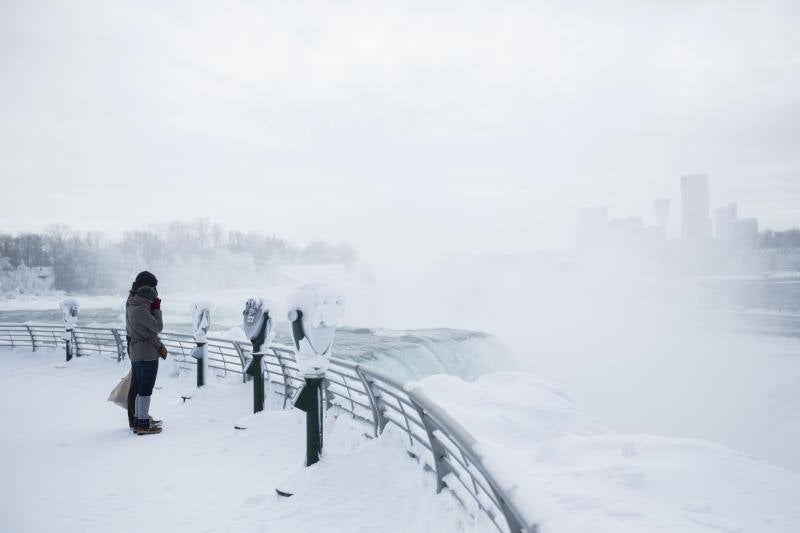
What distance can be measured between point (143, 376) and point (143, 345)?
40 centimetres

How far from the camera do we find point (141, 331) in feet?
23.2

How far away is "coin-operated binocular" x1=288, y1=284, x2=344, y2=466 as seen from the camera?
541 cm

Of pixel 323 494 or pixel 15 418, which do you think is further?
pixel 15 418

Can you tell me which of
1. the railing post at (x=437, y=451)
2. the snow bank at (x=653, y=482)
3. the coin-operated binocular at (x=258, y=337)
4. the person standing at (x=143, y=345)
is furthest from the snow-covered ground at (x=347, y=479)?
the coin-operated binocular at (x=258, y=337)

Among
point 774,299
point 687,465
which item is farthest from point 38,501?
point 774,299

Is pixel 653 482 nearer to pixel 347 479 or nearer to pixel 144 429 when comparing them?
pixel 347 479

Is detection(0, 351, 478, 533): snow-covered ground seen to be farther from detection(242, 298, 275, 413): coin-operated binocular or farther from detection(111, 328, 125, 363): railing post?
detection(111, 328, 125, 363): railing post

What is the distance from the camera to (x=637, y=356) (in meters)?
75.6

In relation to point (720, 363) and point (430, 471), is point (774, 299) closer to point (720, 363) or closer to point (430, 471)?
point (720, 363)

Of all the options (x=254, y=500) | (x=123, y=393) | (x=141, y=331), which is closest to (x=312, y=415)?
(x=254, y=500)

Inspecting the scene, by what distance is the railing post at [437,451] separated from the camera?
4023 mm

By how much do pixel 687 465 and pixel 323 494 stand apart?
11.3 ft

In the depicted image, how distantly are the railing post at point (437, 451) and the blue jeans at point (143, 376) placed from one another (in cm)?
450

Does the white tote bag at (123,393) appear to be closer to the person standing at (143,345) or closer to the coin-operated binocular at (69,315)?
the person standing at (143,345)
